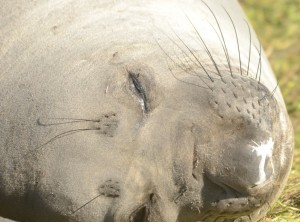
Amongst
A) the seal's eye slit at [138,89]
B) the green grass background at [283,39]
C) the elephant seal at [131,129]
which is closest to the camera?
the elephant seal at [131,129]

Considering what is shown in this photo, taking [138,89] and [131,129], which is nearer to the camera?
[131,129]

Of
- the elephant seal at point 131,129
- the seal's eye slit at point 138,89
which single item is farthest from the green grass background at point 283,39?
the seal's eye slit at point 138,89

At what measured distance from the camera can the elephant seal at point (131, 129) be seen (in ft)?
12.0

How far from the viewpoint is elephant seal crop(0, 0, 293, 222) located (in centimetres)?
366

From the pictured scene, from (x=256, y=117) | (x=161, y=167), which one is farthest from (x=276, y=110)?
(x=161, y=167)

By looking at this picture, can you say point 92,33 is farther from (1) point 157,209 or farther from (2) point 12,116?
(1) point 157,209

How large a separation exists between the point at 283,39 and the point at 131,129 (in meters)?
3.18

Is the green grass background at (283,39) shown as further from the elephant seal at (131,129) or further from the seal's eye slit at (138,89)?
the seal's eye slit at (138,89)

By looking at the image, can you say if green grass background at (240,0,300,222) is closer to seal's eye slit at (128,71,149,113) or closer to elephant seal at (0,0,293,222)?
elephant seal at (0,0,293,222)

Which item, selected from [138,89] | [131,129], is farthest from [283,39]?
[131,129]

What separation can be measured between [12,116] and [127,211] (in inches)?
24.5

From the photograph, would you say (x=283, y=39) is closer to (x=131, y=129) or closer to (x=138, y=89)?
(x=138, y=89)

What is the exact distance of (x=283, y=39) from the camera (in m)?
6.66

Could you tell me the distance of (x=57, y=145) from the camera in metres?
3.73
